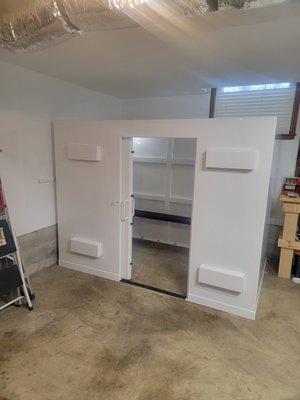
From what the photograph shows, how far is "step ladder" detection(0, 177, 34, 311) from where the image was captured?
265 centimetres

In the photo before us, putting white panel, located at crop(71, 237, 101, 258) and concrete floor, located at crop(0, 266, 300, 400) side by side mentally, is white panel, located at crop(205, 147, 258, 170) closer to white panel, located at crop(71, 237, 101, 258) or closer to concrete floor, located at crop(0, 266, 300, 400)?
concrete floor, located at crop(0, 266, 300, 400)

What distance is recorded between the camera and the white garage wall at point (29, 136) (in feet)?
9.78

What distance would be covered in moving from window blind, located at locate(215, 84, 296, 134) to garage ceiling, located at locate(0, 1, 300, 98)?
32cm

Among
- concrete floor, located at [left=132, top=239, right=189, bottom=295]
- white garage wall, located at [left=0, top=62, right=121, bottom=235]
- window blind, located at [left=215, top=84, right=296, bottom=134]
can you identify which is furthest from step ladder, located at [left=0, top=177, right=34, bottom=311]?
window blind, located at [left=215, top=84, right=296, bottom=134]

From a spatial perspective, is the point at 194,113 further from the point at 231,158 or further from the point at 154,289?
the point at 154,289

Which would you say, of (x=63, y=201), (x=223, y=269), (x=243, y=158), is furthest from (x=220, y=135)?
(x=63, y=201)

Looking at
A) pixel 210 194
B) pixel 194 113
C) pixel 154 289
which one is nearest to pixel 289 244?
pixel 210 194

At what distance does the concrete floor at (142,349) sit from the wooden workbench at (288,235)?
51cm

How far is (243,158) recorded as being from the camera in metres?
2.48

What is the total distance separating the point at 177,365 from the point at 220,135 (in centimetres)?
205

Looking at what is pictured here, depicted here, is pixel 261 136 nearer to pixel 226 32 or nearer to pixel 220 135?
pixel 220 135

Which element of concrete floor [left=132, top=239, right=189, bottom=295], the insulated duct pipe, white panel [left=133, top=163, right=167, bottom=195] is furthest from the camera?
white panel [left=133, top=163, right=167, bottom=195]

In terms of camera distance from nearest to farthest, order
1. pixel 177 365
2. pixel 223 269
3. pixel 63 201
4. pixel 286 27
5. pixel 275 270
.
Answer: pixel 286 27 → pixel 177 365 → pixel 223 269 → pixel 63 201 → pixel 275 270

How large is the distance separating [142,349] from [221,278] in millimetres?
1044
